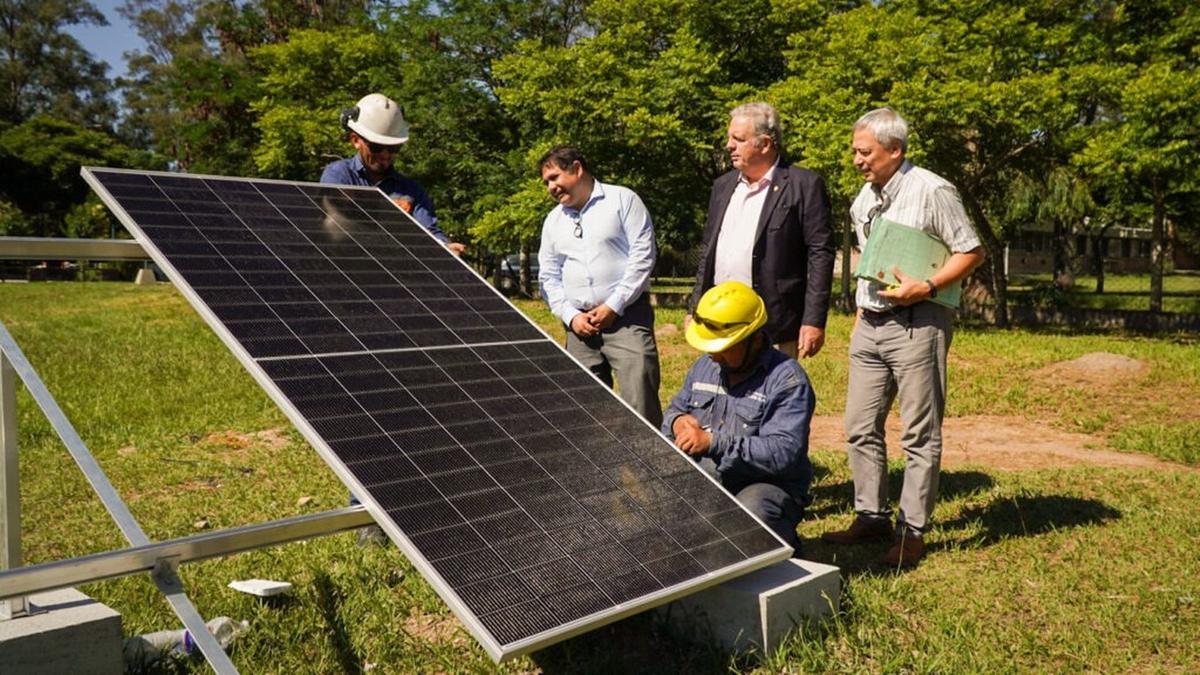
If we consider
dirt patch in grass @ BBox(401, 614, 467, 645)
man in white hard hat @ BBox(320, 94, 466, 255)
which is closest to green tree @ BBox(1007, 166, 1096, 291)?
man in white hard hat @ BBox(320, 94, 466, 255)

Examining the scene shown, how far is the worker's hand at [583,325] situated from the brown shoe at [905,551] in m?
1.96

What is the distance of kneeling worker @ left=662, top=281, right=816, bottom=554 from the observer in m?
4.37

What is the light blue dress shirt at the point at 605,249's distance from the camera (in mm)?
5632

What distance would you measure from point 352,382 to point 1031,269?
77.7 m

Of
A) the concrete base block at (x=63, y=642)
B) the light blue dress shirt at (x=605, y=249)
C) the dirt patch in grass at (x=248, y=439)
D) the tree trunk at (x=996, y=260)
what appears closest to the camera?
the concrete base block at (x=63, y=642)

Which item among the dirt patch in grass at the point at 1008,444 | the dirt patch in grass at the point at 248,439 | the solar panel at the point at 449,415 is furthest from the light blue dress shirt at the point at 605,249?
the dirt patch in grass at the point at 248,439

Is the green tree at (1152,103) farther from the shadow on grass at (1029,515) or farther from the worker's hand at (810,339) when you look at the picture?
the worker's hand at (810,339)

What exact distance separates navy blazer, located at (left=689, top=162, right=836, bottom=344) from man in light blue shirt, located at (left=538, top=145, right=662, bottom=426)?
1.42ft

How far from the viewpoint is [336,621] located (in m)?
4.38

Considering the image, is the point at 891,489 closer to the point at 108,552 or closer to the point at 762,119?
the point at 762,119

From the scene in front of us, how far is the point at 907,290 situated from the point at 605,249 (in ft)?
5.60

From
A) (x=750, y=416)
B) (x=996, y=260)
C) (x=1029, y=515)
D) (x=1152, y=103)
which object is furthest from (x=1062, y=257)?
(x=750, y=416)

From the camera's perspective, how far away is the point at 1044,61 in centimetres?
2003

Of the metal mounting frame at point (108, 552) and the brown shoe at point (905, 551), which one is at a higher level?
the metal mounting frame at point (108, 552)
